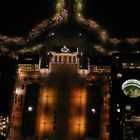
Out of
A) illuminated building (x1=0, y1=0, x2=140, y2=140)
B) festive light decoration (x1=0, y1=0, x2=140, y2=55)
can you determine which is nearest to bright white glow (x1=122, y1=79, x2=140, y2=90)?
illuminated building (x1=0, y1=0, x2=140, y2=140)

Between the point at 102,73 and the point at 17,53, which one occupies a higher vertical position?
the point at 17,53

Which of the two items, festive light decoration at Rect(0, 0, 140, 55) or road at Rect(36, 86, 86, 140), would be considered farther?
festive light decoration at Rect(0, 0, 140, 55)

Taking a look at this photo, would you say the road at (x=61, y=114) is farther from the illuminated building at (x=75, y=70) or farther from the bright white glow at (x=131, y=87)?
the bright white glow at (x=131, y=87)

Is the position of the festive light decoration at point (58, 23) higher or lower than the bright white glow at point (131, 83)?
higher

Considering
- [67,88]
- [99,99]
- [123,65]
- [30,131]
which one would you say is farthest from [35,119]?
[123,65]

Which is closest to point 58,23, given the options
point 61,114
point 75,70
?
point 75,70

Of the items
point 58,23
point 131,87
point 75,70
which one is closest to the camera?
point 131,87

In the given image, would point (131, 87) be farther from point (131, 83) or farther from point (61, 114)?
point (61, 114)

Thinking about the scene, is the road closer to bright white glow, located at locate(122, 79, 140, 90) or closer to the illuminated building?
the illuminated building

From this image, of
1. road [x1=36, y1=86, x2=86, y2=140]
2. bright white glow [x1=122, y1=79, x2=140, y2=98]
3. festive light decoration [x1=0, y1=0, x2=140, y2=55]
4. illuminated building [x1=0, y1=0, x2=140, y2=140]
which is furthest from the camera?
festive light decoration [x1=0, y1=0, x2=140, y2=55]

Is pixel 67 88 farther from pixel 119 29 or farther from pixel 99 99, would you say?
pixel 119 29

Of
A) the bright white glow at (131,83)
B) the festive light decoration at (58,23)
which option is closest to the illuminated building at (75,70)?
the festive light decoration at (58,23)
